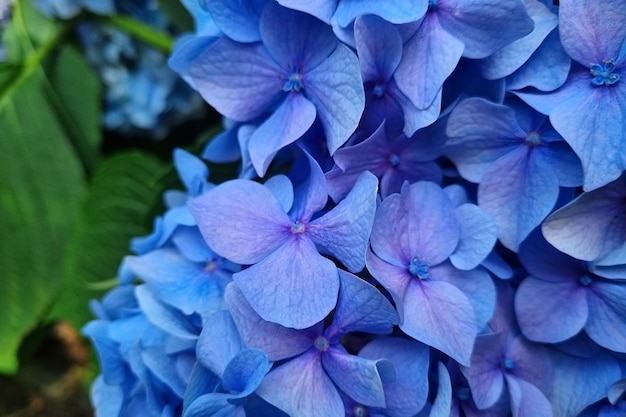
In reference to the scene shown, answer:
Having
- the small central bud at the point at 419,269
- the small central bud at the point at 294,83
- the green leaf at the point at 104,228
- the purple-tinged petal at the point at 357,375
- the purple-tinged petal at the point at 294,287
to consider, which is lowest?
the green leaf at the point at 104,228

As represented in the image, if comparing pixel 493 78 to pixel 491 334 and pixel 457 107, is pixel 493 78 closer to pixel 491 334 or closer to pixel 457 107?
pixel 457 107

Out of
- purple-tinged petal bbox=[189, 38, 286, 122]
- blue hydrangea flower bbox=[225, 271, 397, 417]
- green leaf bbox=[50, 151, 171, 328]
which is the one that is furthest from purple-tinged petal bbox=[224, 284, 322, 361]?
green leaf bbox=[50, 151, 171, 328]

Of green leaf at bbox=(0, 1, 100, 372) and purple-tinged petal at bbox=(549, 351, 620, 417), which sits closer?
purple-tinged petal at bbox=(549, 351, 620, 417)

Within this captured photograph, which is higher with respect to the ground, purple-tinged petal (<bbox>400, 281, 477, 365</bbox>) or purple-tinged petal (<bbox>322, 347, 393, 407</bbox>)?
purple-tinged petal (<bbox>400, 281, 477, 365</bbox>)

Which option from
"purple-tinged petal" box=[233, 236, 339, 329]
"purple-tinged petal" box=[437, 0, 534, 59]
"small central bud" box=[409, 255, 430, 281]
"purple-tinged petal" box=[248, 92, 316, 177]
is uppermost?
"purple-tinged petal" box=[437, 0, 534, 59]

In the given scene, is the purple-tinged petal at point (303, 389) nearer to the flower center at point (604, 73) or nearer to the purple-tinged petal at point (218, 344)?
the purple-tinged petal at point (218, 344)

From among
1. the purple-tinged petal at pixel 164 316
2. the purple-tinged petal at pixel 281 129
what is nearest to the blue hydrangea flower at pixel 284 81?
the purple-tinged petal at pixel 281 129

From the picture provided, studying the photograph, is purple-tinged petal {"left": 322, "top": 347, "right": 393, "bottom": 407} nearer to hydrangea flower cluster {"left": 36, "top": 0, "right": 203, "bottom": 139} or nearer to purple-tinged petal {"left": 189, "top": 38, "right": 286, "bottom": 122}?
purple-tinged petal {"left": 189, "top": 38, "right": 286, "bottom": 122}
